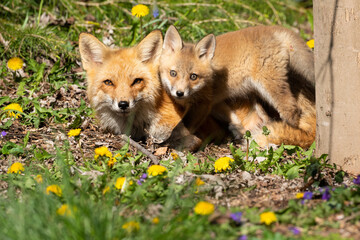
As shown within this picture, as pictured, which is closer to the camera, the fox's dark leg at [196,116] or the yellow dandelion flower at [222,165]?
the yellow dandelion flower at [222,165]

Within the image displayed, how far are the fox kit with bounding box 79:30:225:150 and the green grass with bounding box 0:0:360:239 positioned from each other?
1.23 feet

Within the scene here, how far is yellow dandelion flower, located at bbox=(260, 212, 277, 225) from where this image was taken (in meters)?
2.24

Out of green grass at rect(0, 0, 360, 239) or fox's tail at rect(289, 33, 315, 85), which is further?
fox's tail at rect(289, 33, 315, 85)

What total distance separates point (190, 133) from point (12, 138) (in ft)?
5.59

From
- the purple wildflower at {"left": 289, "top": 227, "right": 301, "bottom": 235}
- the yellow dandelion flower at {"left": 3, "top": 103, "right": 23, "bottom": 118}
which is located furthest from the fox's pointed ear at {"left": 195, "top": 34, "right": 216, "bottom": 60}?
the purple wildflower at {"left": 289, "top": 227, "right": 301, "bottom": 235}

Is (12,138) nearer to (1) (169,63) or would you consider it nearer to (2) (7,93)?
(2) (7,93)

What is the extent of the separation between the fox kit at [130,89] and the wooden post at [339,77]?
1531mm

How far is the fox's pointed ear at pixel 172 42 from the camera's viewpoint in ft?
14.5

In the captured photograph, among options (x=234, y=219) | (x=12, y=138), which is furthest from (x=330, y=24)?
(x=12, y=138)

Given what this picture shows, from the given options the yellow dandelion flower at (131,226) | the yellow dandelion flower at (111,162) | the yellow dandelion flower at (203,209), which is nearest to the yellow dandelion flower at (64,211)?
the yellow dandelion flower at (131,226)

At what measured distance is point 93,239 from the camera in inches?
80.3

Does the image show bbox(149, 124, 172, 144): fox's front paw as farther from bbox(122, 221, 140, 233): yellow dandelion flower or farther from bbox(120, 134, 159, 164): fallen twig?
bbox(122, 221, 140, 233): yellow dandelion flower

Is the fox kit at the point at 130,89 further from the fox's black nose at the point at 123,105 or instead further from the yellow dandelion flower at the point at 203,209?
the yellow dandelion flower at the point at 203,209

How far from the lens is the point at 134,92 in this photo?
4.01m
